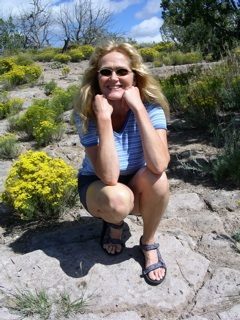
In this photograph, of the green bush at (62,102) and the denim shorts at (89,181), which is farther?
the green bush at (62,102)

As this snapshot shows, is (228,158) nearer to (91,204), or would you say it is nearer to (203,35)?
(91,204)

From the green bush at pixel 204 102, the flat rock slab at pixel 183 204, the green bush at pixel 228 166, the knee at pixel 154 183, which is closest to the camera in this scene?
the knee at pixel 154 183

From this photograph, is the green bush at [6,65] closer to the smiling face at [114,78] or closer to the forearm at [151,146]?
the smiling face at [114,78]

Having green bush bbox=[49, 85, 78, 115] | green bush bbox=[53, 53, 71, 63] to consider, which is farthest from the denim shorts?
green bush bbox=[53, 53, 71, 63]

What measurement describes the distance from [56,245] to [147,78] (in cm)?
123

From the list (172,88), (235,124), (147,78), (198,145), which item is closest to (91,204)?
(147,78)

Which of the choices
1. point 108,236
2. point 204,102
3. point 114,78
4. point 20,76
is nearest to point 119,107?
point 114,78

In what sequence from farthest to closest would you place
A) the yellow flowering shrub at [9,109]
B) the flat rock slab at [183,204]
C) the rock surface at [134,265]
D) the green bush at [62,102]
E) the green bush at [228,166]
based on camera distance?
the yellow flowering shrub at [9,109], the green bush at [62,102], the green bush at [228,166], the flat rock slab at [183,204], the rock surface at [134,265]

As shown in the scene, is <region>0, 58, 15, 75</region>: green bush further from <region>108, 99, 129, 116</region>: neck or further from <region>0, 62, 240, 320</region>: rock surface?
<region>108, 99, 129, 116</region>: neck

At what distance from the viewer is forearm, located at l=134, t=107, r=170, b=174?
104 inches

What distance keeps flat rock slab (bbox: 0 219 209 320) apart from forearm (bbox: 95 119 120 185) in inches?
22.0

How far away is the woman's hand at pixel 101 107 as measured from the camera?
2.70 meters

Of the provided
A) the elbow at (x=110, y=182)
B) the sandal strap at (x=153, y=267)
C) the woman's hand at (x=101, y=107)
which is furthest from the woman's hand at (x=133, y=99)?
the sandal strap at (x=153, y=267)

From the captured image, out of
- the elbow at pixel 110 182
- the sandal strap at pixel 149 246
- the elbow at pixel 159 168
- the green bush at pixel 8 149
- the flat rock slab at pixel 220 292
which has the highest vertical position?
the elbow at pixel 159 168
